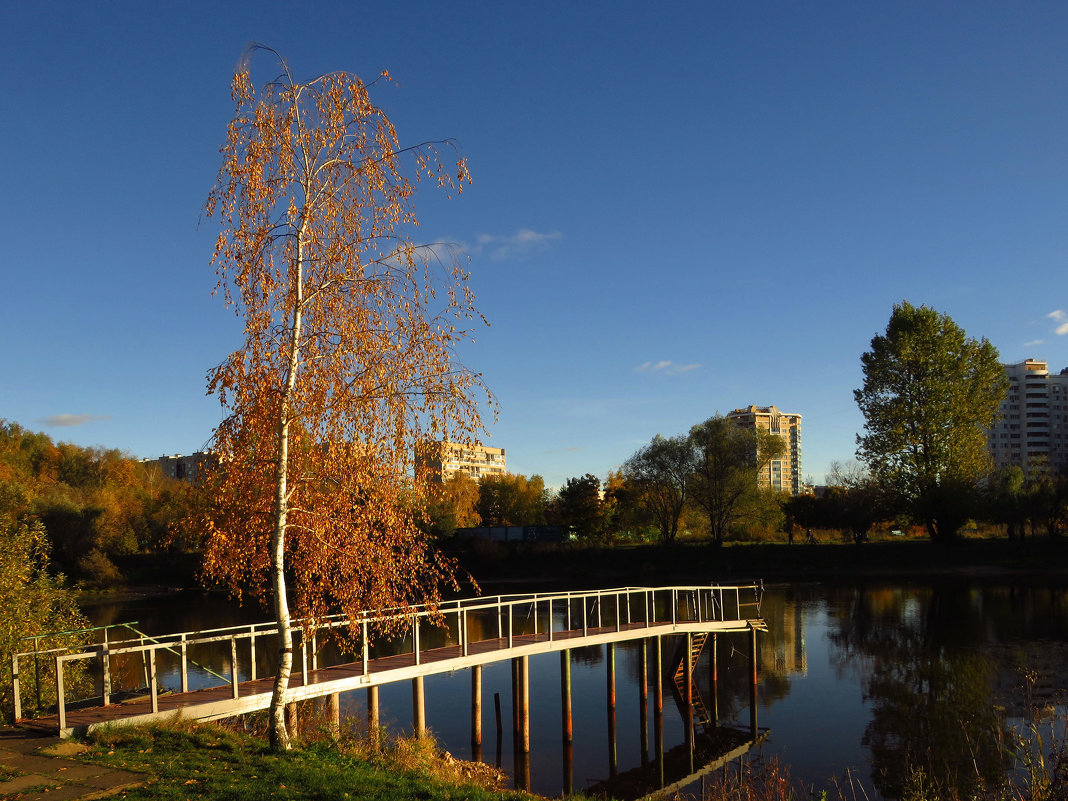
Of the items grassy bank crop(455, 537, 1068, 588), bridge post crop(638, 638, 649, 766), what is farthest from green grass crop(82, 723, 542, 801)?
grassy bank crop(455, 537, 1068, 588)

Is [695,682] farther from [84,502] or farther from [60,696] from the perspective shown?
[84,502]

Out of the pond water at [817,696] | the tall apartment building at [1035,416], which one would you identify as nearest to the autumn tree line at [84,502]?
the pond water at [817,696]

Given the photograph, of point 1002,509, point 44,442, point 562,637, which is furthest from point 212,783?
point 44,442

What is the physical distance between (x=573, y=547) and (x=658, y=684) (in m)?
52.2

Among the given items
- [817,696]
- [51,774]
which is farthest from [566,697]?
[51,774]

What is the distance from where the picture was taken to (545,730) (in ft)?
82.5

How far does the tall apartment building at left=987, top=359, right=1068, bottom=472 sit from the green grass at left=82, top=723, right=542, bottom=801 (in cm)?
18074

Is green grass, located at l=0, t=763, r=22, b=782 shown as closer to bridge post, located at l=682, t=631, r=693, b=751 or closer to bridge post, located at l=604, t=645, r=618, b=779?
bridge post, located at l=604, t=645, r=618, b=779

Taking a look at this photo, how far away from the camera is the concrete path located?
32.5 feet

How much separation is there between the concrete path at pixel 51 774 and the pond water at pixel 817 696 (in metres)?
8.70

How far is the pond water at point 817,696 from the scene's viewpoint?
2195cm

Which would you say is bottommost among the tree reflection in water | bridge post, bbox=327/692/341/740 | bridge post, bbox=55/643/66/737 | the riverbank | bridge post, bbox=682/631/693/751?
the riverbank

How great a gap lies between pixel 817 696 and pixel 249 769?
74.2 ft

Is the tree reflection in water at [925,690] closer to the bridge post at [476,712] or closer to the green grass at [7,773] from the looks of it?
the bridge post at [476,712]
